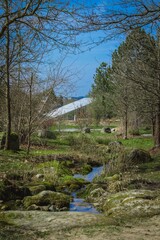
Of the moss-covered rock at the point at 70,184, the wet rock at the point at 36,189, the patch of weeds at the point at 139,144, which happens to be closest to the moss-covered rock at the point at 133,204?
the wet rock at the point at 36,189

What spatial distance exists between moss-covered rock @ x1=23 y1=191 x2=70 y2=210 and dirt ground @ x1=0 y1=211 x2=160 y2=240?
139 centimetres

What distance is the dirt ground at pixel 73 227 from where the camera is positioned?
15.8 ft

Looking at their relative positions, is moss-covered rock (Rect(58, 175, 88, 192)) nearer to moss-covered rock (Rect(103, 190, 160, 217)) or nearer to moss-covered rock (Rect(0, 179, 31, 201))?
moss-covered rock (Rect(0, 179, 31, 201))

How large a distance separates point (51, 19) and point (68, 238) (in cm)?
424

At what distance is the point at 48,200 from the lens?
8070 mm

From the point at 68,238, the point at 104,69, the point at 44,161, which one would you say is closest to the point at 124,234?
the point at 68,238

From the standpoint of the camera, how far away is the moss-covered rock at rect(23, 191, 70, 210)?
7901mm

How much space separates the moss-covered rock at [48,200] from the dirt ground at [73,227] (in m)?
1.39

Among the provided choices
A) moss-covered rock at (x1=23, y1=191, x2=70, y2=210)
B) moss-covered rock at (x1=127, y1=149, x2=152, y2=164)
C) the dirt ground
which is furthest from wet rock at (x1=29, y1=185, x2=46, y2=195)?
moss-covered rock at (x1=127, y1=149, x2=152, y2=164)

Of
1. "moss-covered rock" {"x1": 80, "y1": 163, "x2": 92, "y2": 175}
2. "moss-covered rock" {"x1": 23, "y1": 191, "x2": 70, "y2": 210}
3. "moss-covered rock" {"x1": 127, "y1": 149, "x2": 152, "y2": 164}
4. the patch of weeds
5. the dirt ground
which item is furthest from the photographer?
the patch of weeds

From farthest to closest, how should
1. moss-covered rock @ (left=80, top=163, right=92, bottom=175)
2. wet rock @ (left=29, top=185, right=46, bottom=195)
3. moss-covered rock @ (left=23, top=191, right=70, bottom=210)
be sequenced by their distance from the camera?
moss-covered rock @ (left=80, top=163, right=92, bottom=175) → wet rock @ (left=29, top=185, right=46, bottom=195) → moss-covered rock @ (left=23, top=191, right=70, bottom=210)

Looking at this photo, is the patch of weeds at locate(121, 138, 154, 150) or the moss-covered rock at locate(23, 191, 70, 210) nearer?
the moss-covered rock at locate(23, 191, 70, 210)

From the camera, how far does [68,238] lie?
4.77m

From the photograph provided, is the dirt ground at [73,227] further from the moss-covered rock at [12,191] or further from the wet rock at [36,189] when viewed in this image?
the wet rock at [36,189]
